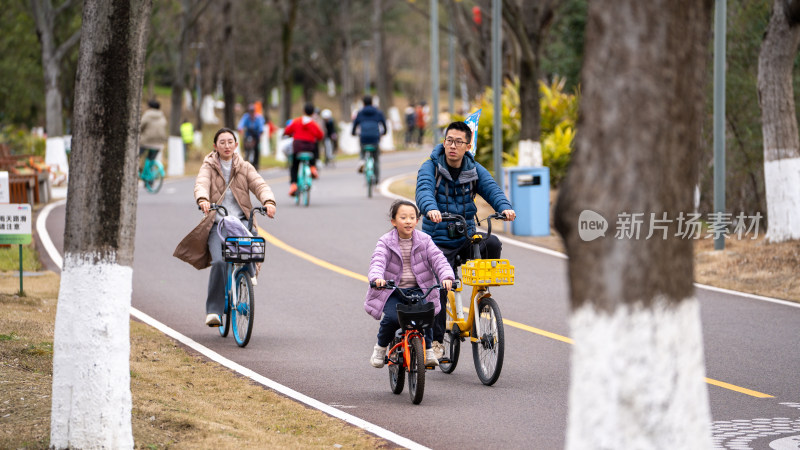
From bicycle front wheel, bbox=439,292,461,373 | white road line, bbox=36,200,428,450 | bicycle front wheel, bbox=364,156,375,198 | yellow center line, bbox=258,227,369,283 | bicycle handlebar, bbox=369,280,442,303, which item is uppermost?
bicycle front wheel, bbox=364,156,375,198

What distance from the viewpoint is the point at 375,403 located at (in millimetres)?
8898

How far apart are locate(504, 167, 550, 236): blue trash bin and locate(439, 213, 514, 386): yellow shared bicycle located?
964 centimetres

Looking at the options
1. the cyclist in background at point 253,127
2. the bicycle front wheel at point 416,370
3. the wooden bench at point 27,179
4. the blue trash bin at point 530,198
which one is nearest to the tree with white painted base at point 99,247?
the bicycle front wheel at point 416,370

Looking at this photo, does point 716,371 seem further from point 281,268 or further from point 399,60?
point 399,60

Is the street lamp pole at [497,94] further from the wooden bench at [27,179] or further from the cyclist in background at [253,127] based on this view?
the cyclist in background at [253,127]

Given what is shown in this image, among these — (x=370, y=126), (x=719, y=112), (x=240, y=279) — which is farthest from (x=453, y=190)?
(x=370, y=126)

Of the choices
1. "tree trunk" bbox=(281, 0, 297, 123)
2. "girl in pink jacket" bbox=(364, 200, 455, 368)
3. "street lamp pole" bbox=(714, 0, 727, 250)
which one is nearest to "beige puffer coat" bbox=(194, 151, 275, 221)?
"girl in pink jacket" bbox=(364, 200, 455, 368)

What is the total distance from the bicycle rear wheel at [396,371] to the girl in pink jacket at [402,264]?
0.09 meters

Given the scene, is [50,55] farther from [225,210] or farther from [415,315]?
[415,315]

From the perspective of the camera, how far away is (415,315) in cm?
859

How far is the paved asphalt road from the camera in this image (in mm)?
8188

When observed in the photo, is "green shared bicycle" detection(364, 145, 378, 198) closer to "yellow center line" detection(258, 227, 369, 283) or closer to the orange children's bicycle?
"yellow center line" detection(258, 227, 369, 283)

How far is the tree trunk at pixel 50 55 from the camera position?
94.5 feet

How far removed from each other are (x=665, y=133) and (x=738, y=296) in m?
Answer: 9.96
